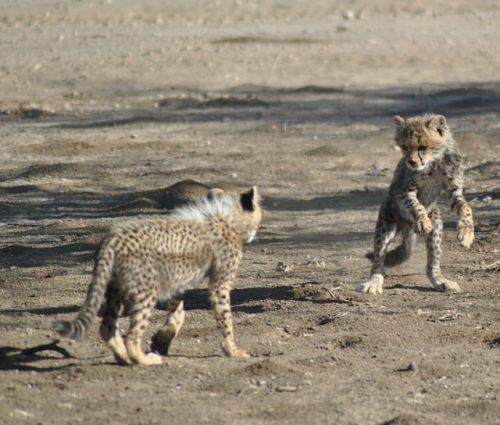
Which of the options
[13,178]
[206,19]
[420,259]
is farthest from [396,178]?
[206,19]

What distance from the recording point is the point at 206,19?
28266 millimetres

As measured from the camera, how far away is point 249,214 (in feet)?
30.5

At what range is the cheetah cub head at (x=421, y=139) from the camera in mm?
10461

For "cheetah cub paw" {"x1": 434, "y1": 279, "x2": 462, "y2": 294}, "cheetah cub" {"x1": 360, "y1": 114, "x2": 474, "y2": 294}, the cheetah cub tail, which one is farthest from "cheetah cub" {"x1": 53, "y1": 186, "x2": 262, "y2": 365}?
"cheetah cub paw" {"x1": 434, "y1": 279, "x2": 462, "y2": 294}

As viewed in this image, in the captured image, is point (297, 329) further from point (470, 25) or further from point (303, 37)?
point (470, 25)

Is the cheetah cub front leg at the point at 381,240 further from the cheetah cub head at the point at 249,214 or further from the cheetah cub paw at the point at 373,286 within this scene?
the cheetah cub head at the point at 249,214

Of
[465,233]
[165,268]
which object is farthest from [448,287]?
[165,268]

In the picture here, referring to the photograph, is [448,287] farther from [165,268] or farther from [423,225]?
[165,268]

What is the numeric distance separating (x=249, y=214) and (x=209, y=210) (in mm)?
349

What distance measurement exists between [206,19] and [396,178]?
58.5ft

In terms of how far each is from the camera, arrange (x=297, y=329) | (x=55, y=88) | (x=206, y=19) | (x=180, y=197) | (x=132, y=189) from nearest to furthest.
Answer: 1. (x=297, y=329)
2. (x=180, y=197)
3. (x=132, y=189)
4. (x=55, y=88)
5. (x=206, y=19)

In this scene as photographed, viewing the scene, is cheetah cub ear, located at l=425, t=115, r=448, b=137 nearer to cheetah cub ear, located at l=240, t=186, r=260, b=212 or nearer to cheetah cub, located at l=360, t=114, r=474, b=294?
cheetah cub, located at l=360, t=114, r=474, b=294

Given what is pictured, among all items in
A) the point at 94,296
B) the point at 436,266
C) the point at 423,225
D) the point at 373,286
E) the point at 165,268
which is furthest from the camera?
the point at 436,266

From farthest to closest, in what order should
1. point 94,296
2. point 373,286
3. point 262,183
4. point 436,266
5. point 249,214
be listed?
1. point 262,183
2. point 436,266
3. point 373,286
4. point 249,214
5. point 94,296
